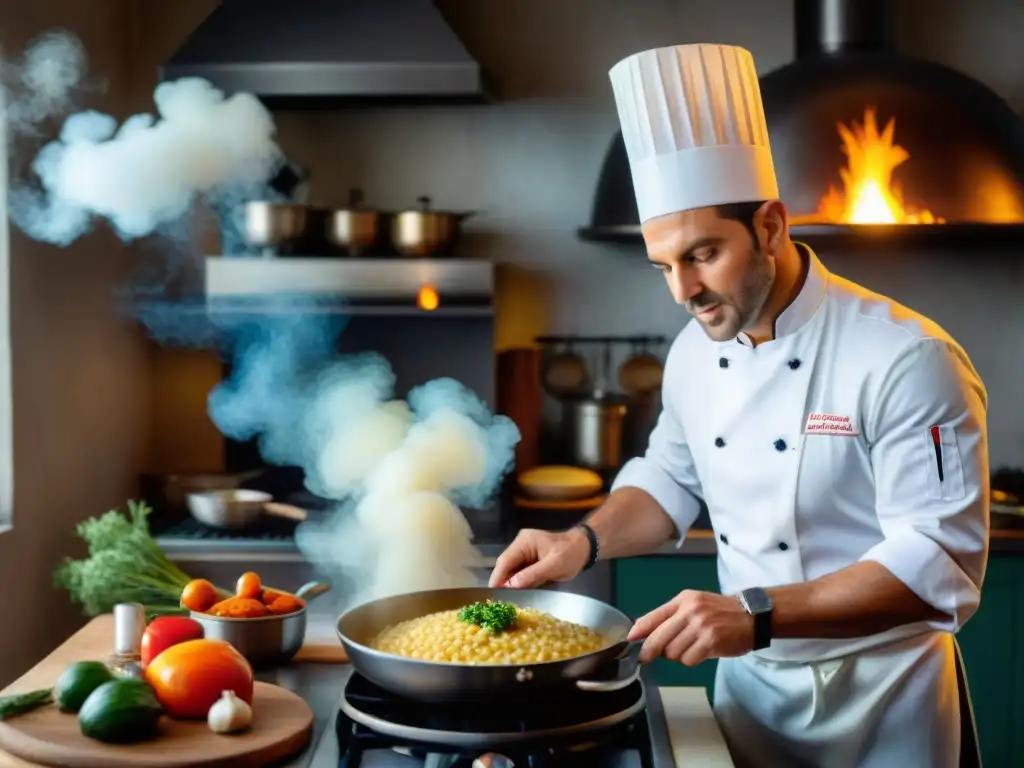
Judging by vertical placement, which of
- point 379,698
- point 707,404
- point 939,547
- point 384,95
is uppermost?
point 384,95

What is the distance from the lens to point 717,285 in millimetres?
1924

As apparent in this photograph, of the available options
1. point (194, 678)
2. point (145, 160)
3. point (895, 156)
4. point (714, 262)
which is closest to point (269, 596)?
point (194, 678)

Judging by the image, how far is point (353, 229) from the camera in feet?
11.7

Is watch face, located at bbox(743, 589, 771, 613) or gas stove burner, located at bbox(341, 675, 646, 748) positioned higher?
watch face, located at bbox(743, 589, 771, 613)

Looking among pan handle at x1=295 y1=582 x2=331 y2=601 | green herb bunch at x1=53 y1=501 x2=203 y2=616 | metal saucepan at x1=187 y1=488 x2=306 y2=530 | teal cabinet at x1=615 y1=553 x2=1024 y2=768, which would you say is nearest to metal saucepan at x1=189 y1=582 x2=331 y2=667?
pan handle at x1=295 y1=582 x2=331 y2=601

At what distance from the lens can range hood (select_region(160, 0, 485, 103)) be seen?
326 cm

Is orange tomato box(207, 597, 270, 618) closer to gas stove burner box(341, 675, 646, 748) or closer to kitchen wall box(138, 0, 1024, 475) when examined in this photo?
gas stove burner box(341, 675, 646, 748)

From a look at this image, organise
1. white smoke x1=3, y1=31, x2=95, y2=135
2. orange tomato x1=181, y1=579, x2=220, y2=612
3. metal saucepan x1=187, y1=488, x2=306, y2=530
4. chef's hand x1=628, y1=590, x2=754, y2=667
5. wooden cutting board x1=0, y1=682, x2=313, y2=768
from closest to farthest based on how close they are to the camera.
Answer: wooden cutting board x1=0, y1=682, x2=313, y2=768, chef's hand x1=628, y1=590, x2=754, y2=667, orange tomato x1=181, y1=579, x2=220, y2=612, white smoke x1=3, y1=31, x2=95, y2=135, metal saucepan x1=187, y1=488, x2=306, y2=530

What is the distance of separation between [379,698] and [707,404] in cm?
94

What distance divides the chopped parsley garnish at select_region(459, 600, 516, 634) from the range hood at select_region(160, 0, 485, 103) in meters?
1.86

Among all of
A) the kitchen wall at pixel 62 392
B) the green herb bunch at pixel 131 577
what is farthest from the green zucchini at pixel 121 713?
the kitchen wall at pixel 62 392

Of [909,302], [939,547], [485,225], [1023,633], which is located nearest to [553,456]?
[485,225]

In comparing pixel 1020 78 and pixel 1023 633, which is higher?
pixel 1020 78

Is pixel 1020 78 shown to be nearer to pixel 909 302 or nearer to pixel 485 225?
pixel 909 302
